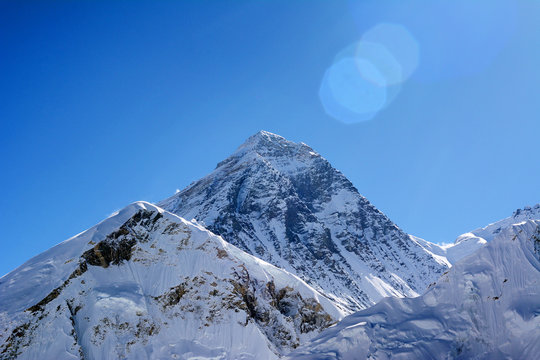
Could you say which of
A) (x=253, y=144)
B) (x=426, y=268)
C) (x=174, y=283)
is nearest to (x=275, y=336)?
(x=174, y=283)

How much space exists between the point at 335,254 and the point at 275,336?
3282 inches

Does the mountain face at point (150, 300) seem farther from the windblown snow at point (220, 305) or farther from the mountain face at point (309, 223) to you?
the mountain face at point (309, 223)

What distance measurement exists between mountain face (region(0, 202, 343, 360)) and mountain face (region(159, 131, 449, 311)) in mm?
50954

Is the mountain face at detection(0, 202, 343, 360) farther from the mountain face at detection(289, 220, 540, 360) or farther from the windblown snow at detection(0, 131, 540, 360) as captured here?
the mountain face at detection(289, 220, 540, 360)

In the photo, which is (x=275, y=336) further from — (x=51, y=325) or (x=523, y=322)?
(x=523, y=322)

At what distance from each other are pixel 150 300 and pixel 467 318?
1095 inches

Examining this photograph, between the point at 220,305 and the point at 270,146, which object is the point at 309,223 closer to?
the point at 270,146

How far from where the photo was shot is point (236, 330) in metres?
34.2

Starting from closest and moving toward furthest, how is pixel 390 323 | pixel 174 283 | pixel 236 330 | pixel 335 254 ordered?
pixel 390 323
pixel 236 330
pixel 174 283
pixel 335 254

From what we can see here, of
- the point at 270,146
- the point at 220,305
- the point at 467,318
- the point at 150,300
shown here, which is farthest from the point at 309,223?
the point at 467,318

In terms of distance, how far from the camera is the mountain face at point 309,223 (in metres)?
102

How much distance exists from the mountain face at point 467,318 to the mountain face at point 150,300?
60.1 feet

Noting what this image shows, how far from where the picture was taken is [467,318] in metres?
15.9

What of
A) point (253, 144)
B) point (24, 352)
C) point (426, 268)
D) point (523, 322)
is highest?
point (253, 144)
